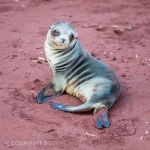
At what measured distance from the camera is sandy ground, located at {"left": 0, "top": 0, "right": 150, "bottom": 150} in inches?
176

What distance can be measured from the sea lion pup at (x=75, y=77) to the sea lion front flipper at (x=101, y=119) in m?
0.01

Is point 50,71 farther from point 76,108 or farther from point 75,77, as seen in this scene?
point 76,108

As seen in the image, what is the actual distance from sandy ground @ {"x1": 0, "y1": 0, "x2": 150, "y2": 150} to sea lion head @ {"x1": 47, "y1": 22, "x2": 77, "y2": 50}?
20.8 inches

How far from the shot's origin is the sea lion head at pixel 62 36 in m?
5.36

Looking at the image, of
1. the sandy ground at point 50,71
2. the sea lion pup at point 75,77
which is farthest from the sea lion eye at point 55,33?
the sandy ground at point 50,71

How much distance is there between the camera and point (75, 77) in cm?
544

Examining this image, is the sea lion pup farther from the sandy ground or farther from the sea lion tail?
the sandy ground

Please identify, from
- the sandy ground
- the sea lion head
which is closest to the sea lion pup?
the sea lion head

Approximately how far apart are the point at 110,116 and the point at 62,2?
4506mm

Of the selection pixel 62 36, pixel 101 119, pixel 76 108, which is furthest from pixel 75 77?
pixel 101 119

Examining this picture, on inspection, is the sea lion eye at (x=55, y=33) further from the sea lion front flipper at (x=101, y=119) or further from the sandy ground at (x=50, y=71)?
the sea lion front flipper at (x=101, y=119)

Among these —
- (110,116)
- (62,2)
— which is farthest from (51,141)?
(62,2)

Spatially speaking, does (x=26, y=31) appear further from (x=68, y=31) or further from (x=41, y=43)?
(x=68, y=31)

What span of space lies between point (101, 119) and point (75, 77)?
822 millimetres
